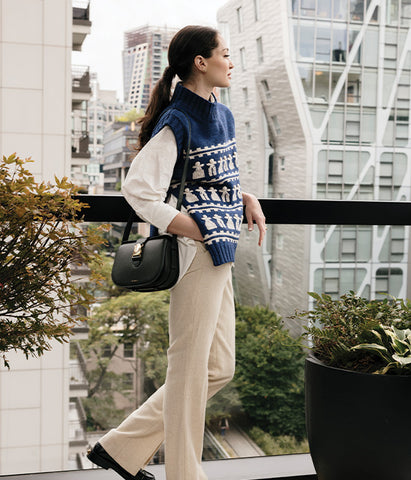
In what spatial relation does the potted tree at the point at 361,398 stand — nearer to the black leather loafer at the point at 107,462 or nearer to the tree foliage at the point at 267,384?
the black leather loafer at the point at 107,462

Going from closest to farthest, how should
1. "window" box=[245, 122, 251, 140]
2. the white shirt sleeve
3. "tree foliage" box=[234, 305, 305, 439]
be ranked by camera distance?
the white shirt sleeve → "tree foliage" box=[234, 305, 305, 439] → "window" box=[245, 122, 251, 140]

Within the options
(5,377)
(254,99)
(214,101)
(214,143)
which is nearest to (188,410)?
(214,143)

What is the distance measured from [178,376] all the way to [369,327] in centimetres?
52

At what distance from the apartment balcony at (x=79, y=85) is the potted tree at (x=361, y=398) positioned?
10.4m

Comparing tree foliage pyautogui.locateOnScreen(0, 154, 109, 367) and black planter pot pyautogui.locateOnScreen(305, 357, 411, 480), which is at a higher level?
tree foliage pyautogui.locateOnScreen(0, 154, 109, 367)

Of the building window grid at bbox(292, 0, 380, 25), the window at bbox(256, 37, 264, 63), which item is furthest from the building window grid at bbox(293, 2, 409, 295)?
the window at bbox(256, 37, 264, 63)

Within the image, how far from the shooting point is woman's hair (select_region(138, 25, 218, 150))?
4.87 feet

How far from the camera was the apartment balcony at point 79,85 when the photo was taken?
1158 centimetres

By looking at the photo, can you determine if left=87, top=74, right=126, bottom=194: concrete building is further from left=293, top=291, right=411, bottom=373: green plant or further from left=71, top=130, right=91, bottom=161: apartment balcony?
left=293, top=291, right=411, bottom=373: green plant

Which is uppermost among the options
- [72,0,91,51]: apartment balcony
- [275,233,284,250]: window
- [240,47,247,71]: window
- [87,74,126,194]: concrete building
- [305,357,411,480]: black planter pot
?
[240,47,247,71]: window

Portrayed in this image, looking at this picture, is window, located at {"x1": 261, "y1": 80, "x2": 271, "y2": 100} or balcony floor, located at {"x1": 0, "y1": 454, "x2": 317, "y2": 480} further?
window, located at {"x1": 261, "y1": 80, "x2": 271, "y2": 100}

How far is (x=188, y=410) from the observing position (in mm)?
1513

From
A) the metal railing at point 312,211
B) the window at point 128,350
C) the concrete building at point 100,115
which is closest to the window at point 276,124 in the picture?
the concrete building at point 100,115

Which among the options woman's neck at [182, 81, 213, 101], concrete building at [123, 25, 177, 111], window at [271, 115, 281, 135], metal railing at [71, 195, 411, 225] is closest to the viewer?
woman's neck at [182, 81, 213, 101]
